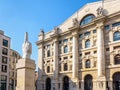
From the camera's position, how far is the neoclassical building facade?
4288 cm

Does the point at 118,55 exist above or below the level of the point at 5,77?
above

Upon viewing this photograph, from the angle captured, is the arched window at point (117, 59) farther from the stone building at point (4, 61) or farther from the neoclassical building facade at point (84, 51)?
the stone building at point (4, 61)

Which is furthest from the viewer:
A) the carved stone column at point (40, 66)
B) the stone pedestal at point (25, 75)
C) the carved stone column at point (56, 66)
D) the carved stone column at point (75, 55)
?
the carved stone column at point (40, 66)

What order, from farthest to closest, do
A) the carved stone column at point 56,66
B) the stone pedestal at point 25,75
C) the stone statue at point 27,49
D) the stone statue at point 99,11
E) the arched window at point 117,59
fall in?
the carved stone column at point 56,66, the stone statue at point 99,11, the arched window at point 117,59, the stone statue at point 27,49, the stone pedestal at point 25,75

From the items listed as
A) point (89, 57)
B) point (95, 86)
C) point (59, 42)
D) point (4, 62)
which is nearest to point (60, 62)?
point (59, 42)

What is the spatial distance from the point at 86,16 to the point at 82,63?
1152 cm

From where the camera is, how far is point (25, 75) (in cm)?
2555

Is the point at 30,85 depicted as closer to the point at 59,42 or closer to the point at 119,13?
the point at 119,13

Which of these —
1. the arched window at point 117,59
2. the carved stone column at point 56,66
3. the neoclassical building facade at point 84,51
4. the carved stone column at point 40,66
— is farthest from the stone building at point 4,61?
the arched window at point 117,59

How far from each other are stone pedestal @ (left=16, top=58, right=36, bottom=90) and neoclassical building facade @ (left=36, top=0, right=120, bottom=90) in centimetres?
2037

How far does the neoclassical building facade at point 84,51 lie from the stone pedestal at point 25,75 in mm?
20370

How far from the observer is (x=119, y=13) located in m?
42.3

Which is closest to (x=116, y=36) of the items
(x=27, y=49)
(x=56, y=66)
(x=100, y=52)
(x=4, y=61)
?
(x=100, y=52)

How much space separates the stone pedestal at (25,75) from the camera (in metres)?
25.5
